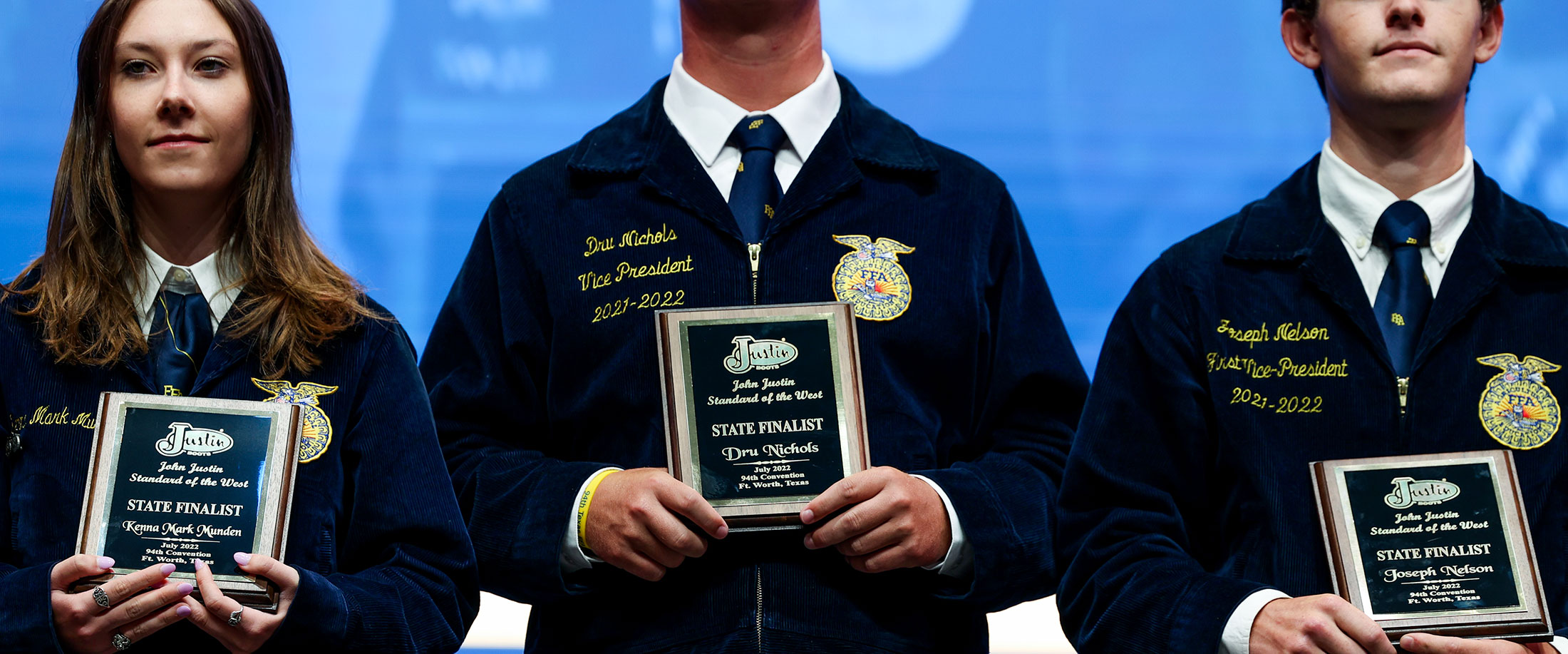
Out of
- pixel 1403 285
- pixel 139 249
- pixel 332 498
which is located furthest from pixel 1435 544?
pixel 139 249

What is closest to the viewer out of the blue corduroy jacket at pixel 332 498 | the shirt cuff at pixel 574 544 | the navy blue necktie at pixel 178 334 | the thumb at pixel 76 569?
the thumb at pixel 76 569

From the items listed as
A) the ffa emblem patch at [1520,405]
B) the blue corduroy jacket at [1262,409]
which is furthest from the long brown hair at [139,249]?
the ffa emblem patch at [1520,405]

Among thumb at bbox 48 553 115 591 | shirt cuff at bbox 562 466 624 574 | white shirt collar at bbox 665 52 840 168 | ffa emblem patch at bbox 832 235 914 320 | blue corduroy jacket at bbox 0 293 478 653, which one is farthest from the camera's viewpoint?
white shirt collar at bbox 665 52 840 168

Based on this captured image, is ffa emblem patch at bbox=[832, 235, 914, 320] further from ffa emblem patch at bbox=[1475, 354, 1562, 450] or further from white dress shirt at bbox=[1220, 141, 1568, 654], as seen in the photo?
ffa emblem patch at bbox=[1475, 354, 1562, 450]

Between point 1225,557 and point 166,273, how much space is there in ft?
5.21

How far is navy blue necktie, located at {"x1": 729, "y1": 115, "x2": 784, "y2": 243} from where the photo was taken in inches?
98.0

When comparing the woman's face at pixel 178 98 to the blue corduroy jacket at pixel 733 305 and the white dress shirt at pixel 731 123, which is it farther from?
the white dress shirt at pixel 731 123

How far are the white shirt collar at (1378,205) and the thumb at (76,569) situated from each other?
1776 millimetres

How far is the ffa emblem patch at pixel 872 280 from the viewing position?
245 cm

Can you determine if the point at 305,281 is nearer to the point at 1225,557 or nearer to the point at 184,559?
the point at 184,559

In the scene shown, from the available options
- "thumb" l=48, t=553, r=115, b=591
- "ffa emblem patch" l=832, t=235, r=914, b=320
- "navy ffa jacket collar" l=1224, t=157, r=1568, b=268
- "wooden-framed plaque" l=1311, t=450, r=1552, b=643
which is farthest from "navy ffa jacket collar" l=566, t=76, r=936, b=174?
"thumb" l=48, t=553, r=115, b=591

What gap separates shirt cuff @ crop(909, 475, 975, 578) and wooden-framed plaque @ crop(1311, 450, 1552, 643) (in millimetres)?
499

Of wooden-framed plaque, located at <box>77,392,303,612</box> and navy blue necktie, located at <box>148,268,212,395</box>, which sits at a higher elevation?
navy blue necktie, located at <box>148,268,212,395</box>

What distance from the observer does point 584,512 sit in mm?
2338
